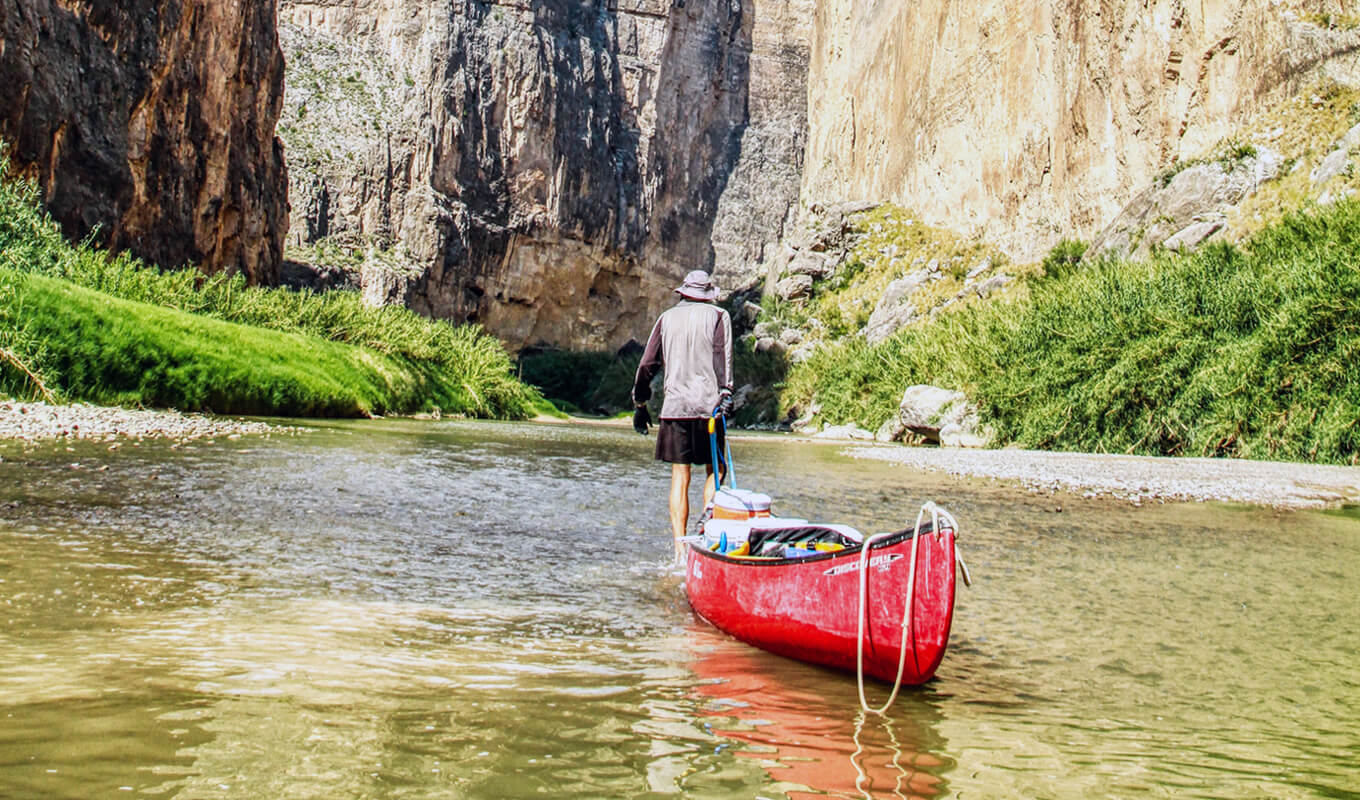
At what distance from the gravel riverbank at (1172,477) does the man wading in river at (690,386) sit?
17.4 feet

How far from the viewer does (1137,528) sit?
791cm

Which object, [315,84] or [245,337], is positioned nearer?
[245,337]

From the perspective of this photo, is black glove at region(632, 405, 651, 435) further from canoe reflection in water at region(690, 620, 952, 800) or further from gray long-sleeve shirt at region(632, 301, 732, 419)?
canoe reflection in water at region(690, 620, 952, 800)

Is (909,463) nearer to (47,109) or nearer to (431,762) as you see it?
(431,762)


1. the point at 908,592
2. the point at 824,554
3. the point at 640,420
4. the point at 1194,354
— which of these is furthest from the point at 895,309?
the point at 908,592

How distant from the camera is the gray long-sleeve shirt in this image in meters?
6.33

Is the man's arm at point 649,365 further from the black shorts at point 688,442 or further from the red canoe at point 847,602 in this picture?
the red canoe at point 847,602

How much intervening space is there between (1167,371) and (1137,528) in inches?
363

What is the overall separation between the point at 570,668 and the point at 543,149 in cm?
6784

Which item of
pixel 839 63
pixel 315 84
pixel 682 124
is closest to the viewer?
pixel 315 84

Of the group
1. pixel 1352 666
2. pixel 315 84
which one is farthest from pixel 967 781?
pixel 315 84

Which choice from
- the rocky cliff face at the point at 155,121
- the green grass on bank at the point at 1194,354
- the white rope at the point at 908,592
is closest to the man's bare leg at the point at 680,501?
the white rope at the point at 908,592

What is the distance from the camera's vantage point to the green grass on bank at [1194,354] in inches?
532

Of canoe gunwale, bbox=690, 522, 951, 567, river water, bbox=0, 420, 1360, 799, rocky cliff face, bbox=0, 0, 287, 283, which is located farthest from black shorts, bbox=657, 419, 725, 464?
rocky cliff face, bbox=0, 0, 287, 283
